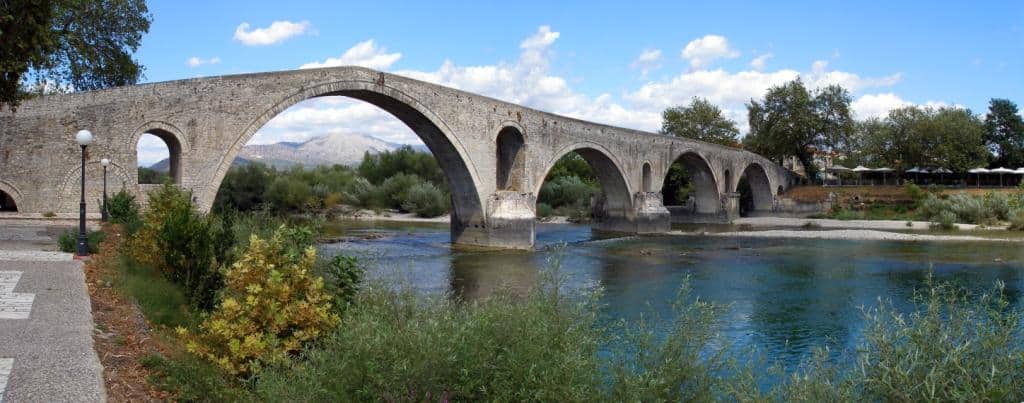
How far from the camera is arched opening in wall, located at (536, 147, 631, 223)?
3875 centimetres

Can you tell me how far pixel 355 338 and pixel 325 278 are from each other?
8.58 ft

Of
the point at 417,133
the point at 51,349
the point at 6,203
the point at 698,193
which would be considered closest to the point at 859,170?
the point at 698,193

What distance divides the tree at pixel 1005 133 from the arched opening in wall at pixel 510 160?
4341cm

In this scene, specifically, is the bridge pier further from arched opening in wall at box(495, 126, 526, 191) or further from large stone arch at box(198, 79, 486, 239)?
large stone arch at box(198, 79, 486, 239)

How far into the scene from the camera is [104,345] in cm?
633

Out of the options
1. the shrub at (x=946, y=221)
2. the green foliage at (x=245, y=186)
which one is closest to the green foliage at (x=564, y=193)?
the green foliage at (x=245, y=186)

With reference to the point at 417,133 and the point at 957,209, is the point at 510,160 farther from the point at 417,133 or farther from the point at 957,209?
the point at 957,209

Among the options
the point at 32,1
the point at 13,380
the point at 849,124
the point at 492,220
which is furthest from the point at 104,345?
the point at 849,124

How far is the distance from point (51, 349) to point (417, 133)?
22339mm

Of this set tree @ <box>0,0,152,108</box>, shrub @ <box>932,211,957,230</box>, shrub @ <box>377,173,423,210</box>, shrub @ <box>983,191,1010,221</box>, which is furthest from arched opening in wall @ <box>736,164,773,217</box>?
tree @ <box>0,0,152,108</box>

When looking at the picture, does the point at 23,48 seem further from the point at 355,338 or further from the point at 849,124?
the point at 849,124

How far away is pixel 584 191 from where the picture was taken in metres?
51.5

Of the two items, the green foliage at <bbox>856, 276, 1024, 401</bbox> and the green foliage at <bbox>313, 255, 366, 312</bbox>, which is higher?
the green foliage at <bbox>313, 255, 366, 312</bbox>

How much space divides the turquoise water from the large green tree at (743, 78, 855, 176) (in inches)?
899
